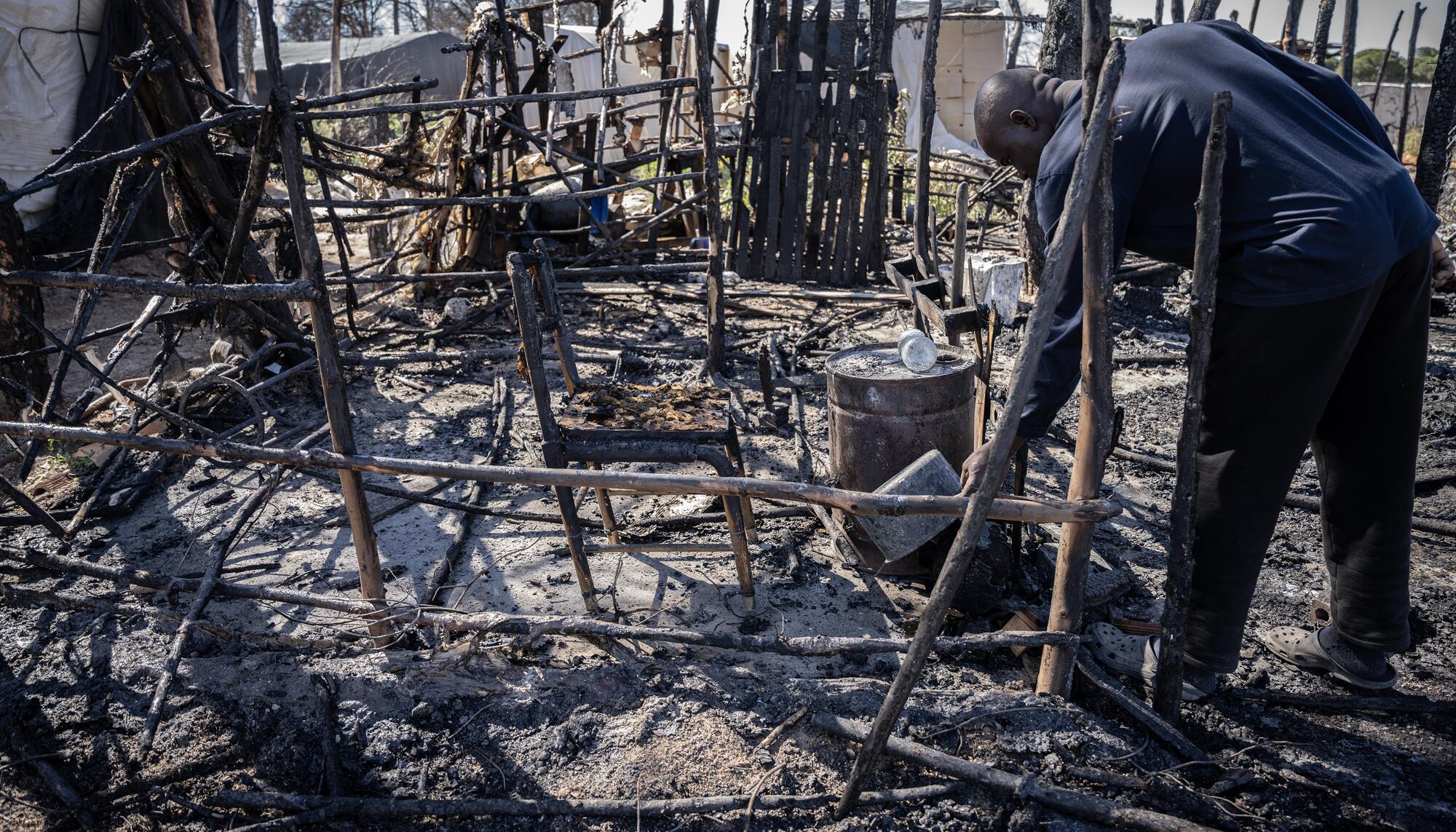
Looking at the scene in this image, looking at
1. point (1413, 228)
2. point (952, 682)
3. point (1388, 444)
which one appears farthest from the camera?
point (952, 682)

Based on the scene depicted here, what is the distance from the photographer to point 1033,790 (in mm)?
2197

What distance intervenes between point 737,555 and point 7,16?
354 inches

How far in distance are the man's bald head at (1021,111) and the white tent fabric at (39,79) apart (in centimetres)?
875

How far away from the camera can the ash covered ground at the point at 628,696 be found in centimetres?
238

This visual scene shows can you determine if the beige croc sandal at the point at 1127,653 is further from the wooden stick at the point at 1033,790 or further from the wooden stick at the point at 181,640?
the wooden stick at the point at 181,640

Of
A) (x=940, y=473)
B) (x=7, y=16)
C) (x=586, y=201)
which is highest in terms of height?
(x=7, y=16)

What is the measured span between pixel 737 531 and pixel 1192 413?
163 centimetres

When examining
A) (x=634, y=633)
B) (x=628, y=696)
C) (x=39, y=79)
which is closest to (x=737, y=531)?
(x=634, y=633)

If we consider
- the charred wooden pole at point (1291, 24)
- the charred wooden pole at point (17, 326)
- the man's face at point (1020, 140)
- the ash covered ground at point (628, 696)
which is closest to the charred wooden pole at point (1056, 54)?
the ash covered ground at point (628, 696)

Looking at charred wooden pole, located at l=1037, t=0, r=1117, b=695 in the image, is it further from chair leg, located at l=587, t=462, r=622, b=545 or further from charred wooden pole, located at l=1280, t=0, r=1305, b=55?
charred wooden pole, located at l=1280, t=0, r=1305, b=55

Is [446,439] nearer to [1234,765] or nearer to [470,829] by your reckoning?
[470,829]

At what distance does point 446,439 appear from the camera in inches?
211

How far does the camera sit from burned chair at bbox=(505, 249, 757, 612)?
3.09 m

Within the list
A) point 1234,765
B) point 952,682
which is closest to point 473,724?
point 952,682
